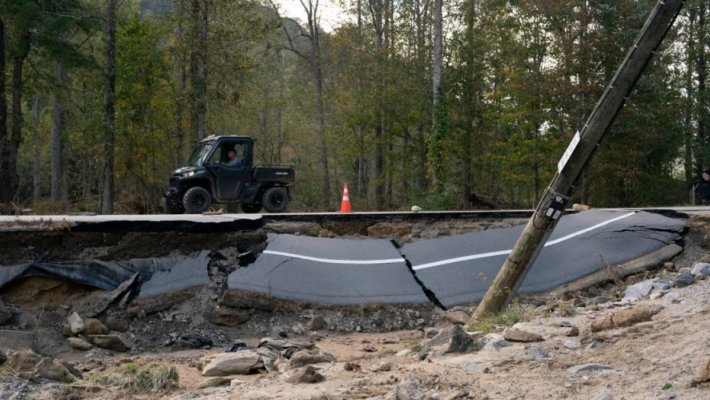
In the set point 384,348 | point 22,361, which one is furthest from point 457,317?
point 22,361

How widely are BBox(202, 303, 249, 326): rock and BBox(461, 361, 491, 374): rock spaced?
426 centimetres

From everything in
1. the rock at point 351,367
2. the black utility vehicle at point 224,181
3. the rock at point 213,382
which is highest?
the black utility vehicle at point 224,181

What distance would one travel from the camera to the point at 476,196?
84.8ft

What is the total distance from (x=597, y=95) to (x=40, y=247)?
19.6 m

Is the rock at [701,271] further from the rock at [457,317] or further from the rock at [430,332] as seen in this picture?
the rock at [430,332]

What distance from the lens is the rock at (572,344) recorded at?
631cm

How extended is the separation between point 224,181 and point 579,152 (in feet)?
34.6

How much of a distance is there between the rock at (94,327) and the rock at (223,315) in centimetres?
133

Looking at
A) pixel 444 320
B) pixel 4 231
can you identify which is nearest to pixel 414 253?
pixel 444 320

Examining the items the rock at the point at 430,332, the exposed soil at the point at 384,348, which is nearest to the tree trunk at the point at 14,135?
the exposed soil at the point at 384,348

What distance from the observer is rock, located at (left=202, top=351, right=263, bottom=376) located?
700cm

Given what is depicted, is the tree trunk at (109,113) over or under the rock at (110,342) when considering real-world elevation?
over

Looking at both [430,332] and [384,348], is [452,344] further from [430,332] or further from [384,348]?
[430,332]

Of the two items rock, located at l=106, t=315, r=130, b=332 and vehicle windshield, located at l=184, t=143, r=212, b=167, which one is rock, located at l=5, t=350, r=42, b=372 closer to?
rock, located at l=106, t=315, r=130, b=332
